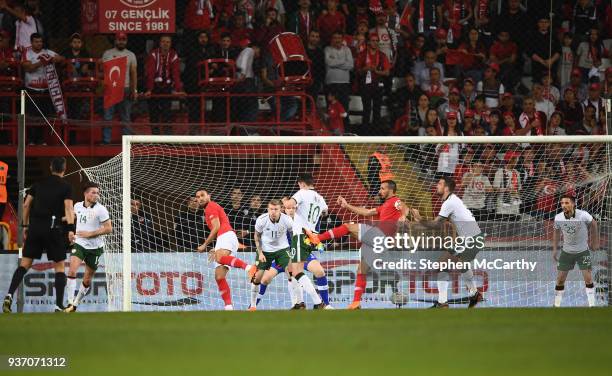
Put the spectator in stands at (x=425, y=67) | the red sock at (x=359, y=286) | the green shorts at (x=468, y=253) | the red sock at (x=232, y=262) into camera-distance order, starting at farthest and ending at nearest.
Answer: the spectator in stands at (x=425, y=67) → the red sock at (x=232, y=262) → the red sock at (x=359, y=286) → the green shorts at (x=468, y=253)

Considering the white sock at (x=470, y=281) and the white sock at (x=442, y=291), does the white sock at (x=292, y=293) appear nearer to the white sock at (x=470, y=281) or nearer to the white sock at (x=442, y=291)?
the white sock at (x=442, y=291)

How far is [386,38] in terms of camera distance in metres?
15.3

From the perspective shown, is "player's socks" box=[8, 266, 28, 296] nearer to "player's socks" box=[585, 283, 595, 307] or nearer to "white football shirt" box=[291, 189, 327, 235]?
"white football shirt" box=[291, 189, 327, 235]

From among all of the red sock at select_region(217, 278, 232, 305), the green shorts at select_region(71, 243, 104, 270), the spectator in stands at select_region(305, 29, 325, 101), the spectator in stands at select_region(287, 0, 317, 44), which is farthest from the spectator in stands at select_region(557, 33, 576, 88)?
the green shorts at select_region(71, 243, 104, 270)

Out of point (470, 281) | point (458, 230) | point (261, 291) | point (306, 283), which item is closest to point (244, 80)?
point (261, 291)

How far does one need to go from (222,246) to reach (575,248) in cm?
384

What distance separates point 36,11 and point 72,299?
16.9 ft

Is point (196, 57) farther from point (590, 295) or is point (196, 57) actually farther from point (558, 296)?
point (590, 295)

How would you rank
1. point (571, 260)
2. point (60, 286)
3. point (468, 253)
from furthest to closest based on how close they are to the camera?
point (60, 286), point (571, 260), point (468, 253)

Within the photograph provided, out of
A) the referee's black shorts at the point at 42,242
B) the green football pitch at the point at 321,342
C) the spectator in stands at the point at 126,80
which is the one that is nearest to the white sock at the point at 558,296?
the green football pitch at the point at 321,342

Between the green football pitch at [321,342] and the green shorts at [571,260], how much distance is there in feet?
6.23

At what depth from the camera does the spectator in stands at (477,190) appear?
1130cm

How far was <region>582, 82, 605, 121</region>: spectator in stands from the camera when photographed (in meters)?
15.4

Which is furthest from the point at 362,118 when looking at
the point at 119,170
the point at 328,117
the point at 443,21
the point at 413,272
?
the point at 413,272
